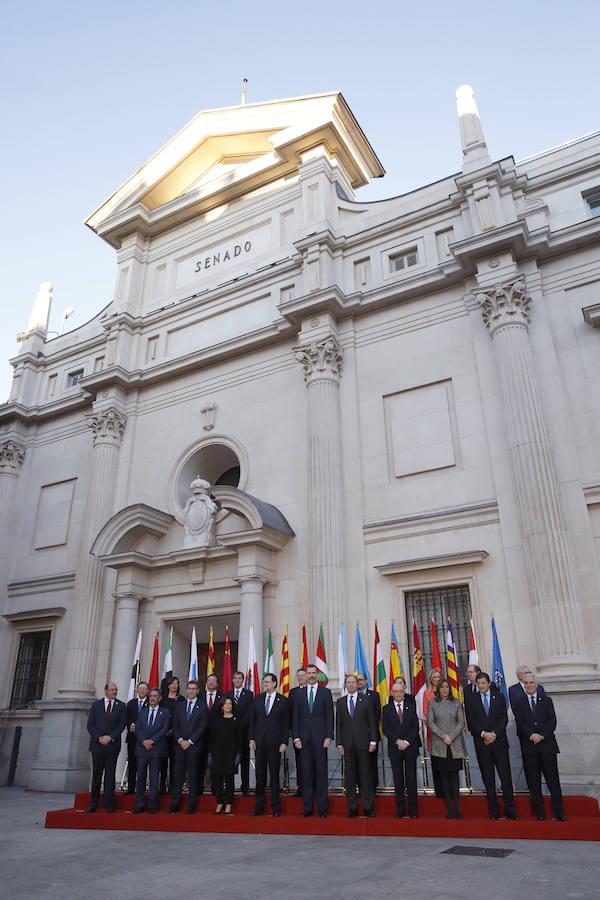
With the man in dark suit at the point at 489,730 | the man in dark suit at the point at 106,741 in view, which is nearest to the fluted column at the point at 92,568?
the man in dark suit at the point at 106,741

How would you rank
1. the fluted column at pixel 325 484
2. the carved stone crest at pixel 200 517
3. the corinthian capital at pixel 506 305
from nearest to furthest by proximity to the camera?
the fluted column at pixel 325 484 < the corinthian capital at pixel 506 305 < the carved stone crest at pixel 200 517

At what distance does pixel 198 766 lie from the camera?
925 centimetres

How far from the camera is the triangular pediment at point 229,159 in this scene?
19.4m

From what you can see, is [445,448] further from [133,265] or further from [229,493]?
[133,265]

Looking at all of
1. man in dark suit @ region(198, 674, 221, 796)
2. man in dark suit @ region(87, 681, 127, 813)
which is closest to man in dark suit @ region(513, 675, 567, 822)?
man in dark suit @ region(198, 674, 221, 796)

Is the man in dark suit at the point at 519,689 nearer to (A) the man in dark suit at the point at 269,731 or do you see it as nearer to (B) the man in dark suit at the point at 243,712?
(A) the man in dark suit at the point at 269,731

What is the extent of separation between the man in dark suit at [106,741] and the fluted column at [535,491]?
22.2 feet

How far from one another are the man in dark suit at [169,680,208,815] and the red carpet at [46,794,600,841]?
27 cm

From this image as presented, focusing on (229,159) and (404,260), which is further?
(229,159)

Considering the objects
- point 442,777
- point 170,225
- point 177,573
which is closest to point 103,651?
point 177,573

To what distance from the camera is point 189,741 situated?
9109mm

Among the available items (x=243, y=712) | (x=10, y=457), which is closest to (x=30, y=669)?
(x=10, y=457)

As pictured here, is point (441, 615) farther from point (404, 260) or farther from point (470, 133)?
point (470, 133)

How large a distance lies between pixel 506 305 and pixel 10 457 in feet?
50.0
